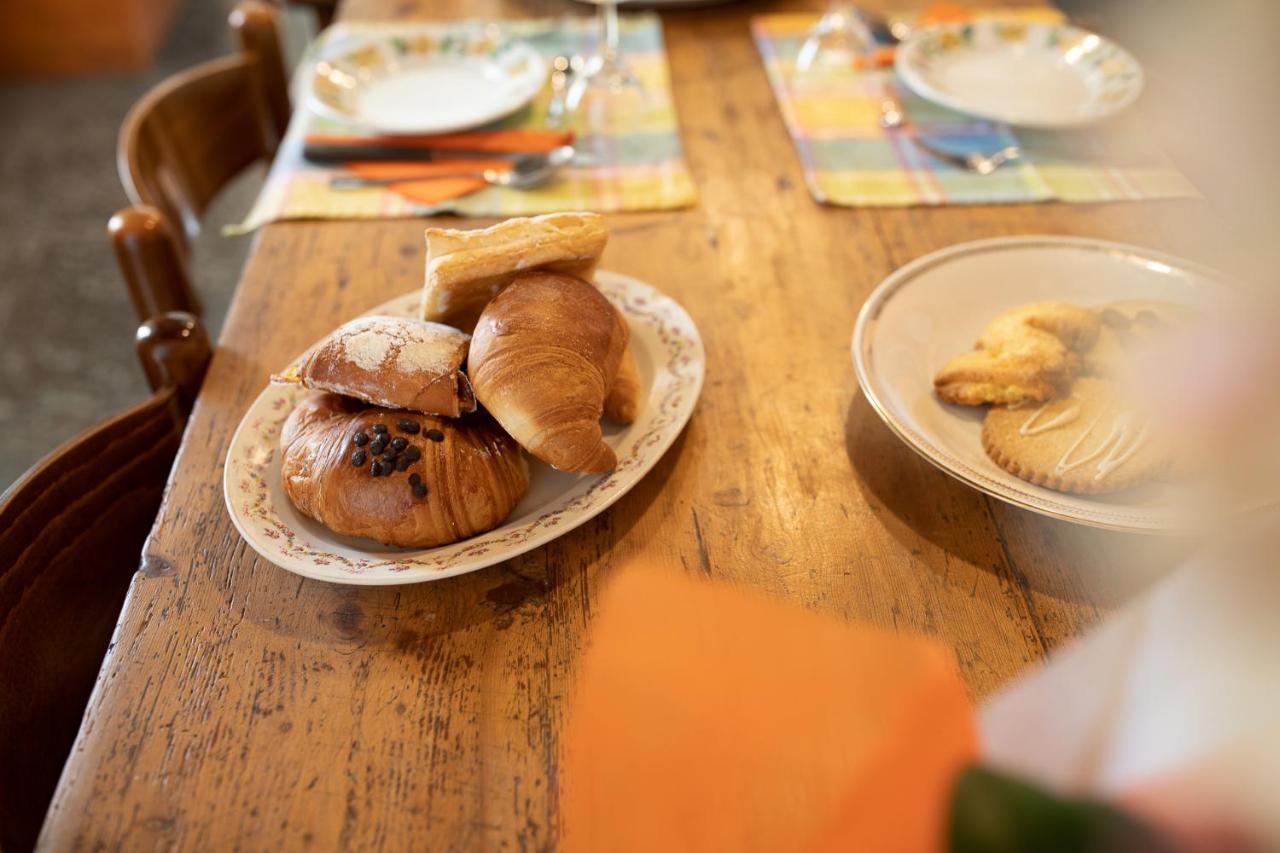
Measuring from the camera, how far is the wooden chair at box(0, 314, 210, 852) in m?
0.66

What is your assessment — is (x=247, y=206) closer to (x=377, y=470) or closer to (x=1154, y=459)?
(x=377, y=470)

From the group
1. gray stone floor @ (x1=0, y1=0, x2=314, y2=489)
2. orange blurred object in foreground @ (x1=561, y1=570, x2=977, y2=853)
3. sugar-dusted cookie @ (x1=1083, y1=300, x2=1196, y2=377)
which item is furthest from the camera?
gray stone floor @ (x1=0, y1=0, x2=314, y2=489)

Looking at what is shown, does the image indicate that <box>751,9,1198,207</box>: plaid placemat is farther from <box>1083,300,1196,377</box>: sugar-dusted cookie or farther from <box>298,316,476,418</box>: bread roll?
<box>298,316,476,418</box>: bread roll

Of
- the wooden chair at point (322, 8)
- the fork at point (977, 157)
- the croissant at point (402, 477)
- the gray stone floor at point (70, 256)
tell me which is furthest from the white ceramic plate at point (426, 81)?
the gray stone floor at point (70, 256)

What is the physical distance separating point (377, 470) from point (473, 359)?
0.31ft

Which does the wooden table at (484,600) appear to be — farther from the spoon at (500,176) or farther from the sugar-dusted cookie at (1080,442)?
the spoon at (500,176)

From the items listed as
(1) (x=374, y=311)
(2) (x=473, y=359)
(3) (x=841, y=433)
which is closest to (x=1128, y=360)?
(3) (x=841, y=433)

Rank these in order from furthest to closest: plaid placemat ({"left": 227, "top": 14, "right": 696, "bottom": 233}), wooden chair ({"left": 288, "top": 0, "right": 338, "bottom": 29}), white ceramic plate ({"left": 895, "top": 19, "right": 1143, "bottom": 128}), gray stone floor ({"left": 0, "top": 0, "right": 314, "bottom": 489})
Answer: gray stone floor ({"left": 0, "top": 0, "right": 314, "bottom": 489})
wooden chair ({"left": 288, "top": 0, "right": 338, "bottom": 29})
white ceramic plate ({"left": 895, "top": 19, "right": 1143, "bottom": 128})
plaid placemat ({"left": 227, "top": 14, "right": 696, "bottom": 233})

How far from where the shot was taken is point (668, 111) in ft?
3.96

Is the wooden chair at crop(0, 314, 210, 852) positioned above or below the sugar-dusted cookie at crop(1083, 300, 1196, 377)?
below

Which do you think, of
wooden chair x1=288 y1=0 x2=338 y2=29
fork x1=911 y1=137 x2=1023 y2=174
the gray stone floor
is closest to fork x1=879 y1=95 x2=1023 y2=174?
fork x1=911 y1=137 x2=1023 y2=174

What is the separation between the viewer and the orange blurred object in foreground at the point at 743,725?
0.48m

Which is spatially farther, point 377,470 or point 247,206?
point 247,206

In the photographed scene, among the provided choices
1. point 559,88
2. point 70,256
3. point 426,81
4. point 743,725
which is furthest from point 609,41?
point 70,256
